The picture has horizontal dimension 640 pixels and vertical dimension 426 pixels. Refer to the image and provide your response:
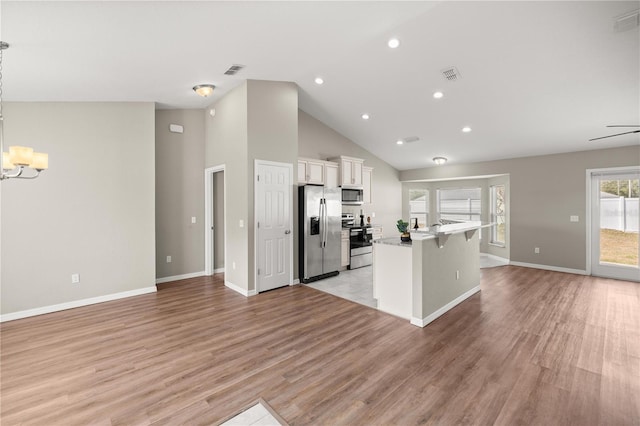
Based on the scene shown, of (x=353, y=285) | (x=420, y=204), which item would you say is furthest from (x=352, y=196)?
(x=420, y=204)

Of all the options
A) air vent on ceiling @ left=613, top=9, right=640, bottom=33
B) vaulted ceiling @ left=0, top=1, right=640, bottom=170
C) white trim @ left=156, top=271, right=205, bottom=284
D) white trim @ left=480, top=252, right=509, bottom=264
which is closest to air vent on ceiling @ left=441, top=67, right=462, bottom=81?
vaulted ceiling @ left=0, top=1, right=640, bottom=170

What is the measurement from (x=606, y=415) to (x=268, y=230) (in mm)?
4117

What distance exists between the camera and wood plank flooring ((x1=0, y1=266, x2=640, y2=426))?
2.00 m

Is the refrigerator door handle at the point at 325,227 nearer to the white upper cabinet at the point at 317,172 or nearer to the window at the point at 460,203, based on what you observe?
the white upper cabinet at the point at 317,172

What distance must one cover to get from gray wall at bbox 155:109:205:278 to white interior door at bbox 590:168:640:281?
25.9 ft

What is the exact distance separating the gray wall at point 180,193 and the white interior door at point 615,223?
7.89 metres

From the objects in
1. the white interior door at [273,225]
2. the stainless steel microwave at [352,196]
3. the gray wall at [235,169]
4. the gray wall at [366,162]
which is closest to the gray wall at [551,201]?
the gray wall at [366,162]

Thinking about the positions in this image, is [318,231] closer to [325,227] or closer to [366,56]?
[325,227]

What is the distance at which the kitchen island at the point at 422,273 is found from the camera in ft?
11.2

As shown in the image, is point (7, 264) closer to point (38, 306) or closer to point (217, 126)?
point (38, 306)

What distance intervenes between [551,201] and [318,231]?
515 centimetres

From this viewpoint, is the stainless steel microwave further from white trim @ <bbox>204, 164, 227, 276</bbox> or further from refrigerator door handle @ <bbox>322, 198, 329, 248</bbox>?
white trim @ <bbox>204, 164, 227, 276</bbox>

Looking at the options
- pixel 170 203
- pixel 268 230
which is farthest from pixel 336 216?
pixel 170 203

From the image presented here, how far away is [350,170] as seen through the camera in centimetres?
672
